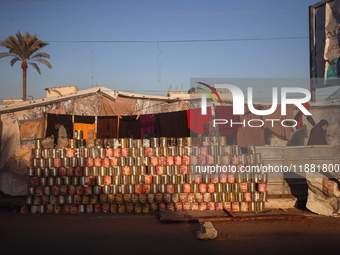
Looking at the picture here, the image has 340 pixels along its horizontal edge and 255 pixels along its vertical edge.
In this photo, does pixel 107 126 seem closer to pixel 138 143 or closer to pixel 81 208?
pixel 138 143

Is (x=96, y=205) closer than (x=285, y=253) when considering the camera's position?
No

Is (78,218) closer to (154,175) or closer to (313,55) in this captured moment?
(154,175)

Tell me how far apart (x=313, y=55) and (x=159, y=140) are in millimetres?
6844

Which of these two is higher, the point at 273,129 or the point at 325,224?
the point at 273,129

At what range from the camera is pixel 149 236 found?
747cm

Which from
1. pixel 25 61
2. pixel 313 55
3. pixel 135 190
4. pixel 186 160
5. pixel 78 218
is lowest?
pixel 78 218

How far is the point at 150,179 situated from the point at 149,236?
8.08ft

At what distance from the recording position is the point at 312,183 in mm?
9469

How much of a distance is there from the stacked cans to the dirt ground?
1.64 feet

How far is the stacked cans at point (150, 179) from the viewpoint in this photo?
9609 mm

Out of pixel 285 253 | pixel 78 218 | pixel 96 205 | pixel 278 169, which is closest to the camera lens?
pixel 285 253

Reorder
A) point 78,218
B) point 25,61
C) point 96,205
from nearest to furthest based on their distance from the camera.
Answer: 1. point 78,218
2. point 96,205
3. point 25,61

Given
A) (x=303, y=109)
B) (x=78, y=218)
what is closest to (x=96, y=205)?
(x=78, y=218)

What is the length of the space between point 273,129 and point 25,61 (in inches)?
743
